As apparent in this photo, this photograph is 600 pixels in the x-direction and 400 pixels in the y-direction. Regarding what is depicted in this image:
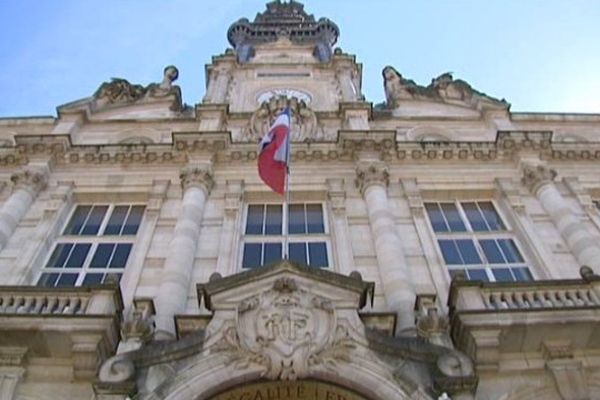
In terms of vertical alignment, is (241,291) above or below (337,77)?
below

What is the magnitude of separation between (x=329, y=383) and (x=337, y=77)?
51.5 ft

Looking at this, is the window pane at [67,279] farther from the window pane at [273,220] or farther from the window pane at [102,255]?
the window pane at [273,220]

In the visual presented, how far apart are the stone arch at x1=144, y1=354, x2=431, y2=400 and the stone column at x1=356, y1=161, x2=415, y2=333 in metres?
2.22

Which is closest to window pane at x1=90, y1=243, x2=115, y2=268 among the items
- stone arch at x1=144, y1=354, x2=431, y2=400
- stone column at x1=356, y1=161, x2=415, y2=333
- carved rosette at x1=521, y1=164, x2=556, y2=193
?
stone arch at x1=144, y1=354, x2=431, y2=400

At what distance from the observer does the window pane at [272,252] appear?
14234mm

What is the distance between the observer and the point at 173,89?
72.9ft

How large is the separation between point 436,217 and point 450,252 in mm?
1555

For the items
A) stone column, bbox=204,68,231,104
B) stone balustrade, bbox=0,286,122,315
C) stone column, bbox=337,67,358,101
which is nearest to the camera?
stone balustrade, bbox=0,286,122,315

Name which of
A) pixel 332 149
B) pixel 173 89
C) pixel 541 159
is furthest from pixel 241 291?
pixel 173 89

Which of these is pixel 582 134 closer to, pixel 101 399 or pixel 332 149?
pixel 332 149

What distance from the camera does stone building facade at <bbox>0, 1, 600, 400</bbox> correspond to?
31.8 ft

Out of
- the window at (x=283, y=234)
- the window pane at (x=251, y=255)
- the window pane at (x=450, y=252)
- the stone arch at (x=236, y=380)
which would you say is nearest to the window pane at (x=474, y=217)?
the window pane at (x=450, y=252)

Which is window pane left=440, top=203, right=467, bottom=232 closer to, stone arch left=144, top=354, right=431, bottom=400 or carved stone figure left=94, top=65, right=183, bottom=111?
stone arch left=144, top=354, right=431, bottom=400

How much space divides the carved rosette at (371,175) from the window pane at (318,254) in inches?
84.6
